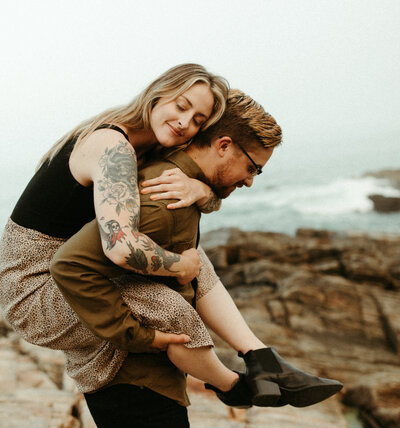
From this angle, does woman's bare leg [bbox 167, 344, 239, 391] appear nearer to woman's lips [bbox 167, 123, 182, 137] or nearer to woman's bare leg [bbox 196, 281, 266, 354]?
woman's bare leg [bbox 196, 281, 266, 354]

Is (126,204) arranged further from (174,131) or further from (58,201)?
(174,131)

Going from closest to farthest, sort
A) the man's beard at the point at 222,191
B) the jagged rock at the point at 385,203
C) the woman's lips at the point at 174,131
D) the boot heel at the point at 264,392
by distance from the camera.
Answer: the boot heel at the point at 264,392 → the woman's lips at the point at 174,131 → the man's beard at the point at 222,191 → the jagged rock at the point at 385,203

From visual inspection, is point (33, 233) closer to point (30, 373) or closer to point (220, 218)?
point (30, 373)

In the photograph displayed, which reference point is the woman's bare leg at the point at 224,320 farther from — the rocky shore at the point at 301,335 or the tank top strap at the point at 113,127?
the rocky shore at the point at 301,335

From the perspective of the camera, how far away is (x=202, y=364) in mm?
2164

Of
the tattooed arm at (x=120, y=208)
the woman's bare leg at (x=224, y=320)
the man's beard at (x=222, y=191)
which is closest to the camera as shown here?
the tattooed arm at (x=120, y=208)

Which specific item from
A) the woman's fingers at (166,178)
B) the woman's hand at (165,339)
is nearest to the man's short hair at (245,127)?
the woman's fingers at (166,178)

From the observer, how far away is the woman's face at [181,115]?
2336 millimetres

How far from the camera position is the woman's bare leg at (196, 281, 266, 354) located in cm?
262

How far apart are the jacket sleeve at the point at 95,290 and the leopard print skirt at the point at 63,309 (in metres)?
0.09

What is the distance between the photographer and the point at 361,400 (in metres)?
4.62

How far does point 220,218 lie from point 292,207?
577cm

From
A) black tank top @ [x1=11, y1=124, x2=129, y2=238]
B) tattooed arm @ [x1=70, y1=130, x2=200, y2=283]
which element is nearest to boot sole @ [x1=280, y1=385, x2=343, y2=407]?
tattooed arm @ [x1=70, y1=130, x2=200, y2=283]

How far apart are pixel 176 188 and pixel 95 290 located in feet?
1.75
